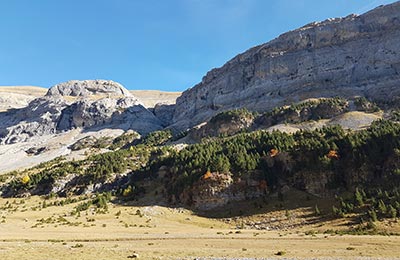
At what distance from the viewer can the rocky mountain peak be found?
183 meters

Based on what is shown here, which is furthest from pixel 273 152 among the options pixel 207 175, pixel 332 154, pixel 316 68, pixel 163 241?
pixel 316 68

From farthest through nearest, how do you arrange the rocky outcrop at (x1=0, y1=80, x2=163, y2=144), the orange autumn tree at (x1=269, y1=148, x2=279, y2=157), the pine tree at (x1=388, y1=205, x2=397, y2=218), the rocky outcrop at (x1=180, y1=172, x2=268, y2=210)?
the rocky outcrop at (x1=0, y1=80, x2=163, y2=144), the orange autumn tree at (x1=269, y1=148, x2=279, y2=157), the rocky outcrop at (x1=180, y1=172, x2=268, y2=210), the pine tree at (x1=388, y1=205, x2=397, y2=218)

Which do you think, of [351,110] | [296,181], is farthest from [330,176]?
[351,110]

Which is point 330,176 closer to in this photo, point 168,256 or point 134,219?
point 134,219

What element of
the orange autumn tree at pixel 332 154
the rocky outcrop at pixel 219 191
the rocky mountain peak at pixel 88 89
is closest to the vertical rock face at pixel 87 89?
the rocky mountain peak at pixel 88 89

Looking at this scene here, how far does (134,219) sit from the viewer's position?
149 feet

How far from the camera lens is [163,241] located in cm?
2814

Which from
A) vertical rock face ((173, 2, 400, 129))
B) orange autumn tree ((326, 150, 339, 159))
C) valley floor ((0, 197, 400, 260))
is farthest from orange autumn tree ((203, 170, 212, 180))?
vertical rock face ((173, 2, 400, 129))

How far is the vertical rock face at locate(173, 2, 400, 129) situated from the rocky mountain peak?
60.6 m

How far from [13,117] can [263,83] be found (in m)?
124

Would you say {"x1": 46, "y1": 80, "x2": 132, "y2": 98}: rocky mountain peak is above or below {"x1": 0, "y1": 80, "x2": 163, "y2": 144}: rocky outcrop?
above

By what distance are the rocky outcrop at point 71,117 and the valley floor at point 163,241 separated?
307 ft

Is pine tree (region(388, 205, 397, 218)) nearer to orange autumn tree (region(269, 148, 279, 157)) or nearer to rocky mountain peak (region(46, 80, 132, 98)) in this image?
orange autumn tree (region(269, 148, 279, 157))

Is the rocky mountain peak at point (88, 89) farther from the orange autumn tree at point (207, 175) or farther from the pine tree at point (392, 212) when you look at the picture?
the pine tree at point (392, 212)
